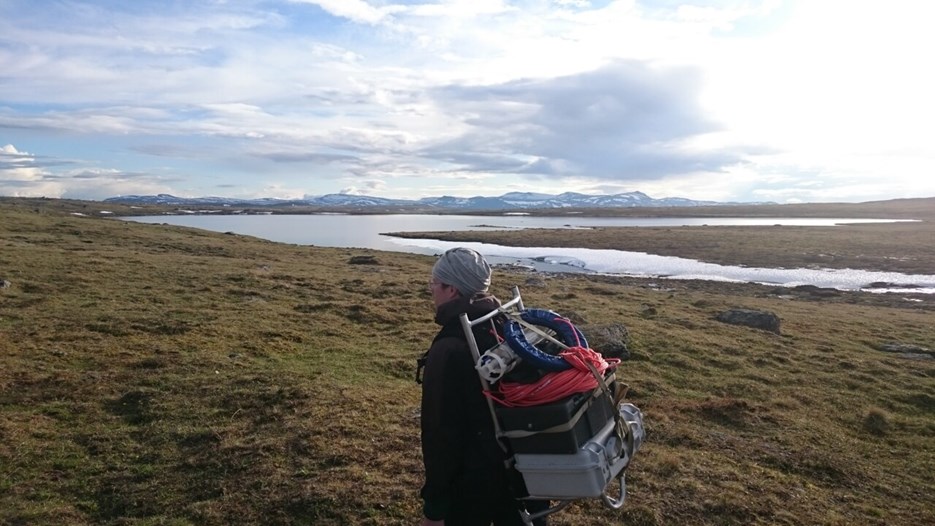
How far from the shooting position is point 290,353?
1555cm

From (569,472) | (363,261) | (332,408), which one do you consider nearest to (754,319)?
(332,408)

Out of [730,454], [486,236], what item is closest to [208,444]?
[730,454]

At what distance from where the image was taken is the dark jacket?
159 inches

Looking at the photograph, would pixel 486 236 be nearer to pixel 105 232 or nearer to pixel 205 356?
pixel 105 232

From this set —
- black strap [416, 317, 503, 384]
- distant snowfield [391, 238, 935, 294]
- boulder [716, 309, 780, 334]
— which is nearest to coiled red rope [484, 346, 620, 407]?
black strap [416, 317, 503, 384]

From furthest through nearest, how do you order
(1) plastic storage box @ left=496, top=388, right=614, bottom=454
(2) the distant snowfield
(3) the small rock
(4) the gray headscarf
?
(2) the distant snowfield
(3) the small rock
(4) the gray headscarf
(1) plastic storage box @ left=496, top=388, right=614, bottom=454

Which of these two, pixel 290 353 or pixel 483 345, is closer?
pixel 483 345

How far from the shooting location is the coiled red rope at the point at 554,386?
3793 mm

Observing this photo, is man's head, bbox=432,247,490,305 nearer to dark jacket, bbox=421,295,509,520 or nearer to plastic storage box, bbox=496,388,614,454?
dark jacket, bbox=421,295,509,520

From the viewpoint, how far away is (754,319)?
23.8 m

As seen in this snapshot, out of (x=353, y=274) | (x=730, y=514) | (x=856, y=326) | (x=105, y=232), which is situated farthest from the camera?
A: (x=105, y=232)

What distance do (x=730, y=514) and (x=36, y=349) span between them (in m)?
14.6

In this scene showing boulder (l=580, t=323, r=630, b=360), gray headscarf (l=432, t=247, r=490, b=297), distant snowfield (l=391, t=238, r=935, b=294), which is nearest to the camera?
gray headscarf (l=432, t=247, r=490, b=297)

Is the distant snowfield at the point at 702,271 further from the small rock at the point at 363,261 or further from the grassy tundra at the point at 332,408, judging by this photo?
the grassy tundra at the point at 332,408
